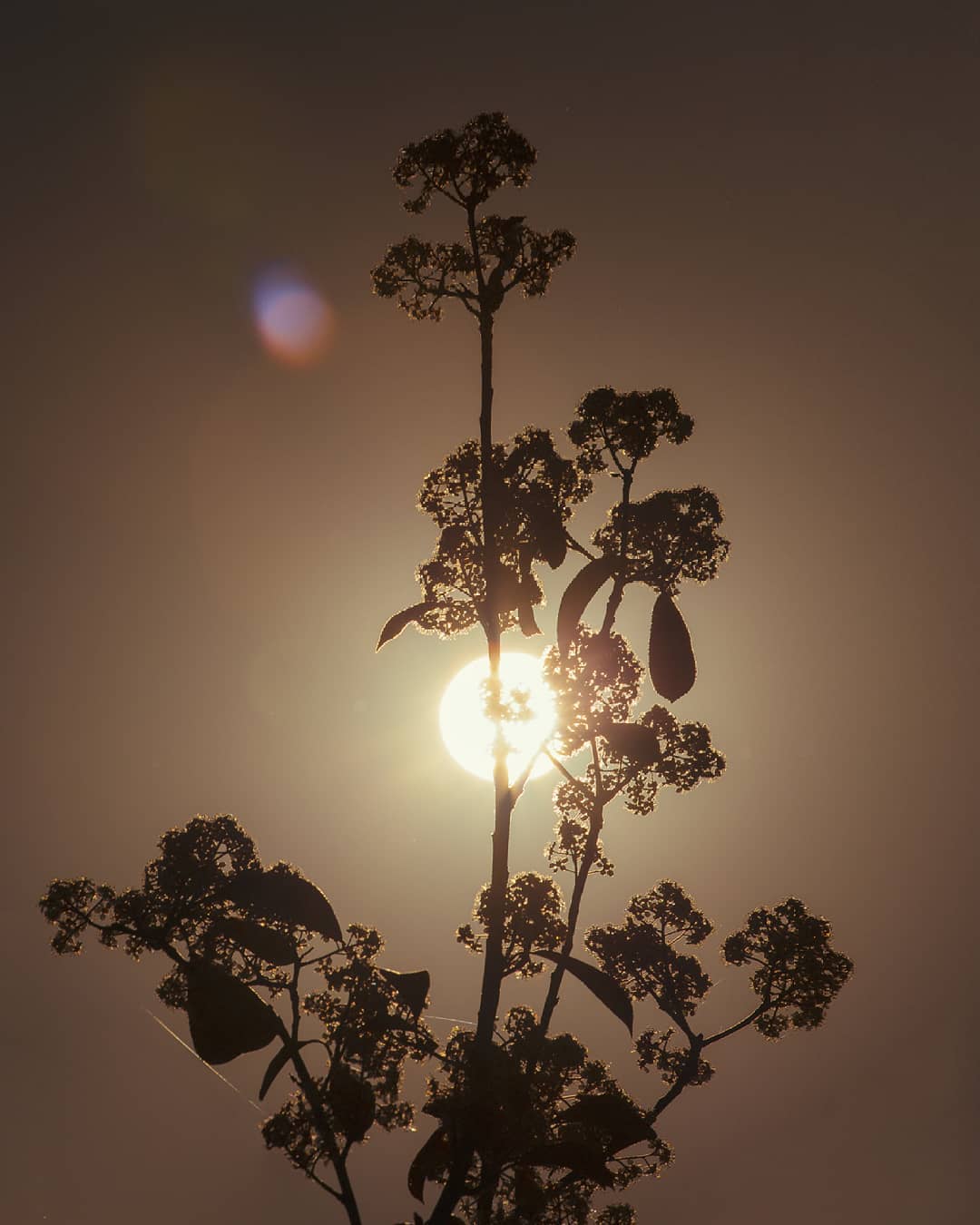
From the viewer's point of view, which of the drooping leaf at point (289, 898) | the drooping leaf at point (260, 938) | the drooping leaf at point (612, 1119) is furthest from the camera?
the drooping leaf at point (612, 1119)

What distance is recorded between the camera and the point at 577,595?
7211mm

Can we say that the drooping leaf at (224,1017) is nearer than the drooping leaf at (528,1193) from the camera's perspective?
Yes

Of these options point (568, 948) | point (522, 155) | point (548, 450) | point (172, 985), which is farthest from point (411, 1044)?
point (522, 155)

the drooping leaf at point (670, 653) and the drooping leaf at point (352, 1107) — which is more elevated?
the drooping leaf at point (670, 653)

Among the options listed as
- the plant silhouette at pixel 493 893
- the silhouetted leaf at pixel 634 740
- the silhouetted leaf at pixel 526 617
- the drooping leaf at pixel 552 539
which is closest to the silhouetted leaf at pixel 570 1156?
the plant silhouette at pixel 493 893

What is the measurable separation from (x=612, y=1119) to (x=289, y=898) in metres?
3.75

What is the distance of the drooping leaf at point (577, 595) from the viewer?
7164 mm

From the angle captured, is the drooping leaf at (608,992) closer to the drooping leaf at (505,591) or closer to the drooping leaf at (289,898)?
the drooping leaf at (289,898)

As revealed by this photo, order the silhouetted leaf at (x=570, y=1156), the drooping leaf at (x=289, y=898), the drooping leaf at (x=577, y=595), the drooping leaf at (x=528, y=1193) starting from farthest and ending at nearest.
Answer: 1. the drooping leaf at (x=528, y=1193)
2. the silhouetted leaf at (x=570, y=1156)
3. the drooping leaf at (x=289, y=898)
4. the drooping leaf at (x=577, y=595)

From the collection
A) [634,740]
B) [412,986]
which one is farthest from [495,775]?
[412,986]

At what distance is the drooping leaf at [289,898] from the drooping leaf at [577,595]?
3314mm

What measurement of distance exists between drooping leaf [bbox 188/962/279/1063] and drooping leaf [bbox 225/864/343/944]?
895 millimetres

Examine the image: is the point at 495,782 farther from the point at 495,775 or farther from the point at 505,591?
the point at 505,591

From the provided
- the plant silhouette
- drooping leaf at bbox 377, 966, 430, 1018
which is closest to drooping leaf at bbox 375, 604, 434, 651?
the plant silhouette
